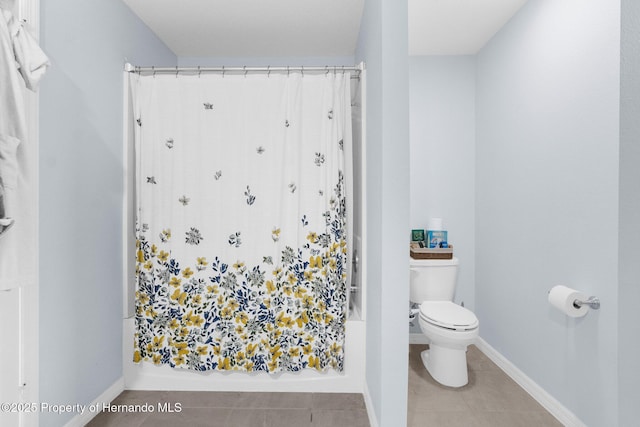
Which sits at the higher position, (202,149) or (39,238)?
(202,149)

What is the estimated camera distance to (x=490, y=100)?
2826 mm

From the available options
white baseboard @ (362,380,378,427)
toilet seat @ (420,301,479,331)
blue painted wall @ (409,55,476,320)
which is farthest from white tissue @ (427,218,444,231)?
white baseboard @ (362,380,378,427)

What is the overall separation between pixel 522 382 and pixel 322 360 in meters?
1.34

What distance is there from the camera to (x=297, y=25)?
2.56 metres

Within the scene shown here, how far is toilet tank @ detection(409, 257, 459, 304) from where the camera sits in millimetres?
2748

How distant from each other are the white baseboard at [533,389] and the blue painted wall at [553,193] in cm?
4

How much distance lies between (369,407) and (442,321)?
0.71 meters

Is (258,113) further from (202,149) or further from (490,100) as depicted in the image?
(490,100)

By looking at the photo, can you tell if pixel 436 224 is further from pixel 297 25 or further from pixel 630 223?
pixel 630 223

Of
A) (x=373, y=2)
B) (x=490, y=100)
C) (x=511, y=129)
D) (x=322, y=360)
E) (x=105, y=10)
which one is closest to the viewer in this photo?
(x=373, y=2)

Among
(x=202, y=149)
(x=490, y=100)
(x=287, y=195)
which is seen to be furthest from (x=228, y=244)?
(x=490, y=100)

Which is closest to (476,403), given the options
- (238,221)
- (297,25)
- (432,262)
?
(432,262)

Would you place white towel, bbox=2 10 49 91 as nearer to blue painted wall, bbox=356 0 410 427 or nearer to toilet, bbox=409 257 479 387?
blue painted wall, bbox=356 0 410 427

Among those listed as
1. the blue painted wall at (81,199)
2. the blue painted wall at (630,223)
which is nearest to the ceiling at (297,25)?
the blue painted wall at (81,199)
